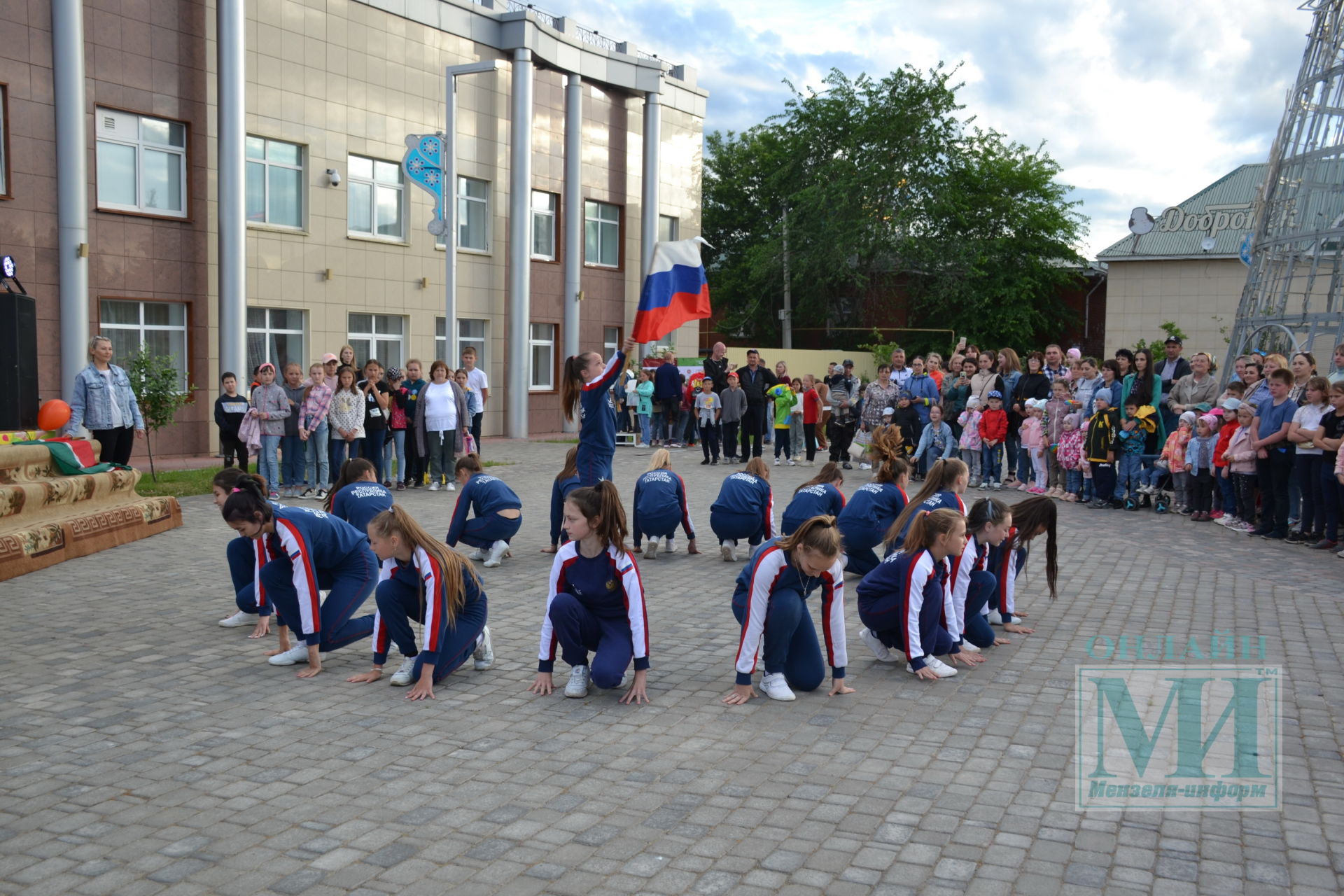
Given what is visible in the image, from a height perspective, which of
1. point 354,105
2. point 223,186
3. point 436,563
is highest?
point 354,105

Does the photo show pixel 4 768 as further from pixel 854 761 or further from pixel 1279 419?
pixel 1279 419

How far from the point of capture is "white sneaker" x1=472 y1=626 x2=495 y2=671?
269 inches

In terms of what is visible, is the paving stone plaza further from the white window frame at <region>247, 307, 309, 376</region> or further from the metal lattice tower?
the white window frame at <region>247, 307, 309, 376</region>

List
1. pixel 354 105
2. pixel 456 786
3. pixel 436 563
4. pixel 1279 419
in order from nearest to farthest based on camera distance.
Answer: pixel 456 786
pixel 436 563
pixel 1279 419
pixel 354 105

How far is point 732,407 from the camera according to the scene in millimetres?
20297

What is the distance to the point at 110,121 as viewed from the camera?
19062 mm

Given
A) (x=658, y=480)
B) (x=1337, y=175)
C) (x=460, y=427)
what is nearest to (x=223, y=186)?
(x=460, y=427)

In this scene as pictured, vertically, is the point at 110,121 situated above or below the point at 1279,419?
above

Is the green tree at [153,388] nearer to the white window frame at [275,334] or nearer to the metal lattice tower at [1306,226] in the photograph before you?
the white window frame at [275,334]

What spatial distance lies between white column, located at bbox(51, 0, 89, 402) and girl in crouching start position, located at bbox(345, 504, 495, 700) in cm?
1424

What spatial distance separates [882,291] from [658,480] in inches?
1428

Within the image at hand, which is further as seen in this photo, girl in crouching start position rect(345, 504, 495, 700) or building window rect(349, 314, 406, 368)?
building window rect(349, 314, 406, 368)

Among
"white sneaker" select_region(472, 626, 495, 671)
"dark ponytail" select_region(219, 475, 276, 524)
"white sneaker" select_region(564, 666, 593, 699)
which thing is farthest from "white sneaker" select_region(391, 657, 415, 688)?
"dark ponytail" select_region(219, 475, 276, 524)

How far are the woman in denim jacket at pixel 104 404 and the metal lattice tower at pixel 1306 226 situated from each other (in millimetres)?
17026
